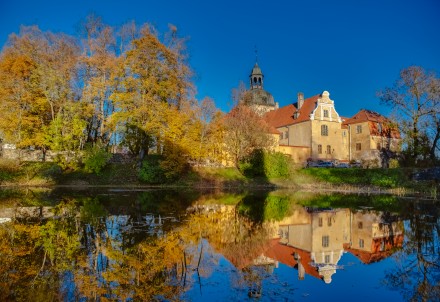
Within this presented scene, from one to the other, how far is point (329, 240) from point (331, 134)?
36.8 m

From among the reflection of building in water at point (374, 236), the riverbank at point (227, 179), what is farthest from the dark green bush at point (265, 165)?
the reflection of building in water at point (374, 236)

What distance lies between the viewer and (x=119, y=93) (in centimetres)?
2909

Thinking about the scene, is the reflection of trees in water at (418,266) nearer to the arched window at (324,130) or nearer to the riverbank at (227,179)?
the riverbank at (227,179)

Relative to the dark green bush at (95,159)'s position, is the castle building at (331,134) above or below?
above

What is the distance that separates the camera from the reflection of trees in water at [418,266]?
17.1 ft

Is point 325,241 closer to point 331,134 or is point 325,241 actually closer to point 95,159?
point 95,159

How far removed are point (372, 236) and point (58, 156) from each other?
2646cm

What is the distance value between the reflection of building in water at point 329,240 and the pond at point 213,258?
0.03 m

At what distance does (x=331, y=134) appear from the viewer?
1713 inches

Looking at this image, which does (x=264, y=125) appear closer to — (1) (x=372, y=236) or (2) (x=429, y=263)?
(1) (x=372, y=236)

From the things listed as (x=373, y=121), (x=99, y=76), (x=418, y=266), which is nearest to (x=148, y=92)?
(x=99, y=76)

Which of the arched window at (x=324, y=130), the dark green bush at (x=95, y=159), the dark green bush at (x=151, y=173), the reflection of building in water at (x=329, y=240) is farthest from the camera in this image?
the arched window at (x=324, y=130)

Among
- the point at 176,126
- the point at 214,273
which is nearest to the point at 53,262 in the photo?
the point at 214,273

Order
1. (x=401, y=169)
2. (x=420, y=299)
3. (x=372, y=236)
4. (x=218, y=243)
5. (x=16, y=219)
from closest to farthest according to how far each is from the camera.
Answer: (x=420, y=299)
(x=218, y=243)
(x=372, y=236)
(x=16, y=219)
(x=401, y=169)
